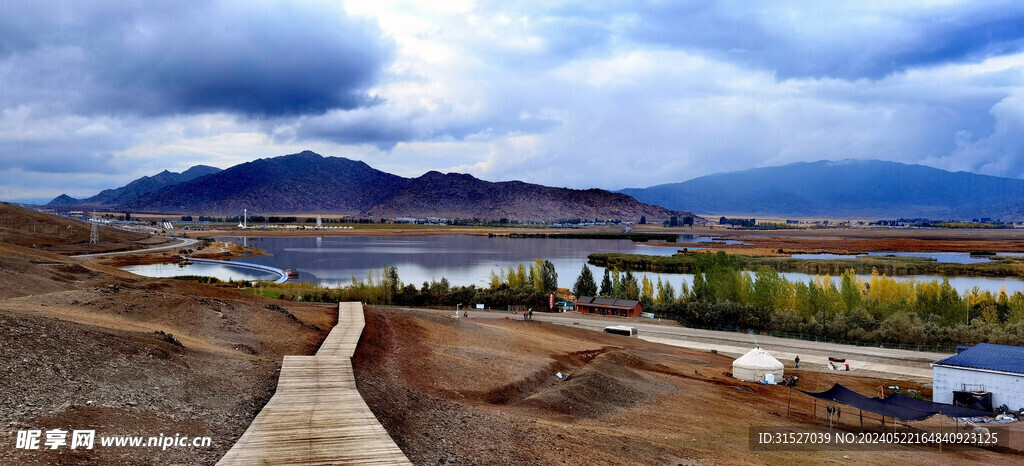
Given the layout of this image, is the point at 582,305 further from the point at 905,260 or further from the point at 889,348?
the point at 905,260

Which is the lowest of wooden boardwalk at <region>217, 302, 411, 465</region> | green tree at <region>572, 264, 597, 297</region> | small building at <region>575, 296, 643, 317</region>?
small building at <region>575, 296, 643, 317</region>

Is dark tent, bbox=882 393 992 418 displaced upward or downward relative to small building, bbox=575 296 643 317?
upward

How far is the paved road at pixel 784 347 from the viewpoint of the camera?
3469 cm

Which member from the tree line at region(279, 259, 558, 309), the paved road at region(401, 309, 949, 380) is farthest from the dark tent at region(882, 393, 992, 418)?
the tree line at region(279, 259, 558, 309)

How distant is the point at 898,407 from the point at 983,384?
7610 mm

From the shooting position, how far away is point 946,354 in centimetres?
3884

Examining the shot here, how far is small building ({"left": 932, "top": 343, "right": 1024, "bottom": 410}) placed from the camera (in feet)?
83.1

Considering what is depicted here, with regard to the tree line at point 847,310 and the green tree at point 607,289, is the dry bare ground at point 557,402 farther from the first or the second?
the green tree at point 607,289

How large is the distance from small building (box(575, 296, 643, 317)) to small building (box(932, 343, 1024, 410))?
26.7 metres

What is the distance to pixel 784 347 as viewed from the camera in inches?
1585

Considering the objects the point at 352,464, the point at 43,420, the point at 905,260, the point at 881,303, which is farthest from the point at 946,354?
the point at 905,260

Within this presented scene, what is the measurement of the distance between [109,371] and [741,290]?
49594mm

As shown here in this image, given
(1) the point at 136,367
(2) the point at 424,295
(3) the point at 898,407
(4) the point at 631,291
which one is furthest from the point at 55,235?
(3) the point at 898,407

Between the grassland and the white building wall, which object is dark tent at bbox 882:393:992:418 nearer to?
the white building wall
